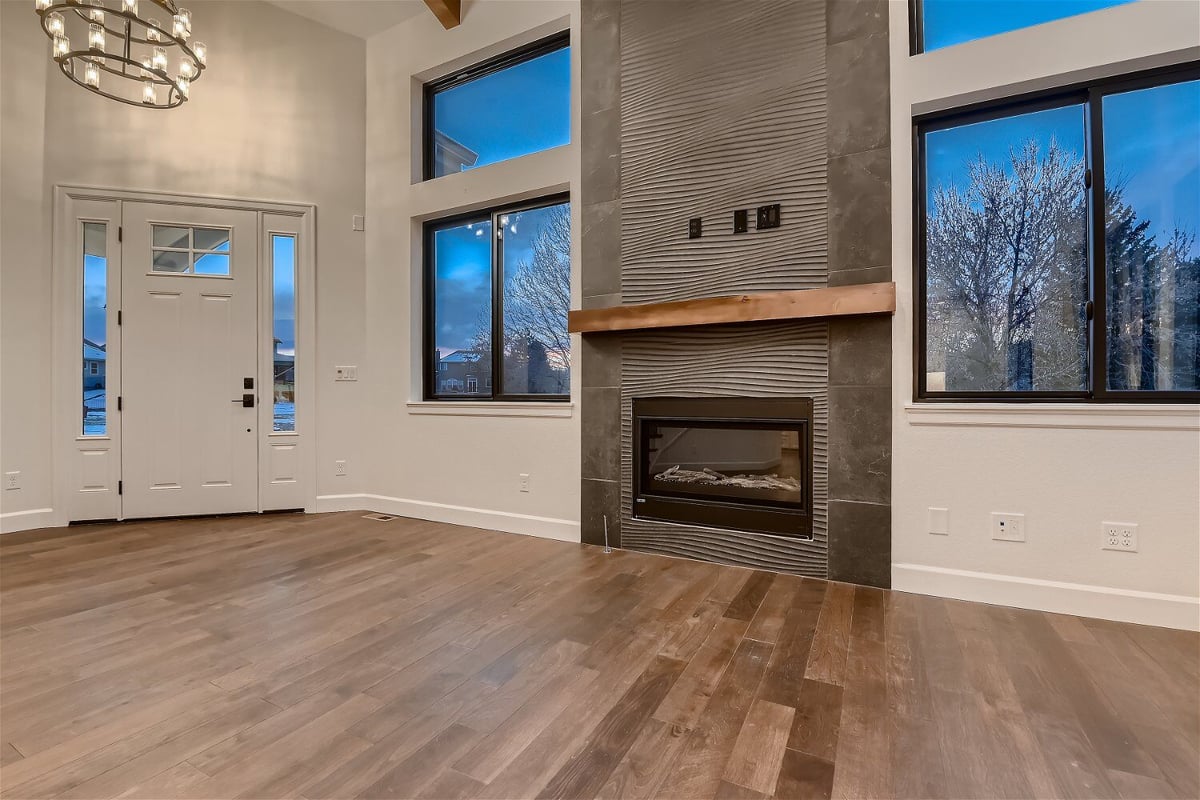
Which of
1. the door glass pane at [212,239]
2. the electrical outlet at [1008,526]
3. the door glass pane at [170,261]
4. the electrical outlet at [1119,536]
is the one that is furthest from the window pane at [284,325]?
the electrical outlet at [1119,536]

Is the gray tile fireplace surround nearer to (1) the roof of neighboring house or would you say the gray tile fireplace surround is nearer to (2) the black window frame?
(2) the black window frame

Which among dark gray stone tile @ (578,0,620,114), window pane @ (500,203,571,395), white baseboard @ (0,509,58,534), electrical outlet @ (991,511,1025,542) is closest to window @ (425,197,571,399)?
window pane @ (500,203,571,395)

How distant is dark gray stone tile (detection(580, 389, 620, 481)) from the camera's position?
12.1ft

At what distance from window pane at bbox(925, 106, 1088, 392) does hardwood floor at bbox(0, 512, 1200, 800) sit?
3.92ft

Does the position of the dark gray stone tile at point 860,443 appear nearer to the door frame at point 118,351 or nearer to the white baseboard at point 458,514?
the white baseboard at point 458,514

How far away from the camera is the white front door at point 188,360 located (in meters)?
4.38

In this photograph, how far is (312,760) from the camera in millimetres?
1484

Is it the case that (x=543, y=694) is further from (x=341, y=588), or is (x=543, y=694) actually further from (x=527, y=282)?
(x=527, y=282)

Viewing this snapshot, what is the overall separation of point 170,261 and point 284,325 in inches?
38.5

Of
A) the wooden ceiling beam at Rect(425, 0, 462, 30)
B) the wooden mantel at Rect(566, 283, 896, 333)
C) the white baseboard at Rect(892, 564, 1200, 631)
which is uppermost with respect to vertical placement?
the wooden ceiling beam at Rect(425, 0, 462, 30)

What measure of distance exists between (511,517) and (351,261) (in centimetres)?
276

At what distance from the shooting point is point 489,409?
4199 millimetres

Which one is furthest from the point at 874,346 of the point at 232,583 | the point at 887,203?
the point at 232,583

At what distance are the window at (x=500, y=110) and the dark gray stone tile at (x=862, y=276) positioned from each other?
229 centimetres
